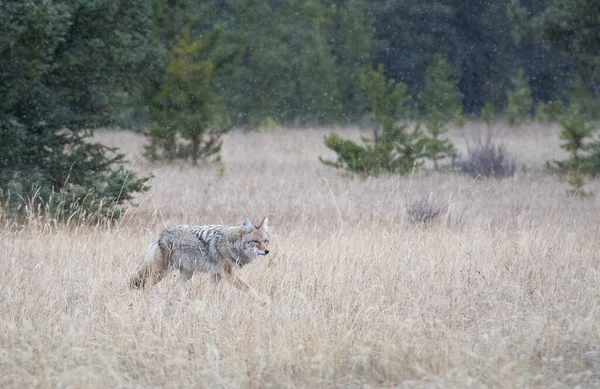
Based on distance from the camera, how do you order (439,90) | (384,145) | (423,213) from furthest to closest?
(439,90), (384,145), (423,213)

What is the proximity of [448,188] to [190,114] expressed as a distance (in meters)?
7.38

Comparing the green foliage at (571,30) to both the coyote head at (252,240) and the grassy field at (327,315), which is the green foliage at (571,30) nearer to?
the grassy field at (327,315)

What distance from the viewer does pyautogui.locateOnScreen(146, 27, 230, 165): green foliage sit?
778 inches

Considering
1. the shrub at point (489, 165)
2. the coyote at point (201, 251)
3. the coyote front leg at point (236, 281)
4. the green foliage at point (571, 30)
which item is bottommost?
the shrub at point (489, 165)

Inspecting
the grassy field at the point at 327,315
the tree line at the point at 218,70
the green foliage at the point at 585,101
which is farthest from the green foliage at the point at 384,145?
the green foliage at the point at 585,101

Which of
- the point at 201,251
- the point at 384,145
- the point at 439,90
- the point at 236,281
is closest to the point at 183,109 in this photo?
the point at 384,145

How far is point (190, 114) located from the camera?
19938mm

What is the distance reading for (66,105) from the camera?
10836 mm

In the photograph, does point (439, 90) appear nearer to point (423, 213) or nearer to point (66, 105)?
point (423, 213)

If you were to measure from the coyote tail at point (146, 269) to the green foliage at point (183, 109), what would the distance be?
12645 mm

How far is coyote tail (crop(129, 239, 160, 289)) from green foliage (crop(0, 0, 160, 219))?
10.2 ft

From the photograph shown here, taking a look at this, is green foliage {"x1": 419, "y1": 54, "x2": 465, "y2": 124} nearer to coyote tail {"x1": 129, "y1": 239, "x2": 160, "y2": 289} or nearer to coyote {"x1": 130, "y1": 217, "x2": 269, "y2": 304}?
coyote {"x1": 130, "y1": 217, "x2": 269, "y2": 304}

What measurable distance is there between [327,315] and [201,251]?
160 cm

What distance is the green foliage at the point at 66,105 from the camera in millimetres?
10242
